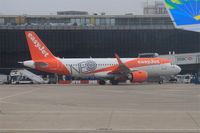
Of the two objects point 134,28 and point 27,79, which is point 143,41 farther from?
point 27,79

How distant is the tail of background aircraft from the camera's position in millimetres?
3920

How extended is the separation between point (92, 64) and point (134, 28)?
156 feet

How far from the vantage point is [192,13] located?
4.04 m

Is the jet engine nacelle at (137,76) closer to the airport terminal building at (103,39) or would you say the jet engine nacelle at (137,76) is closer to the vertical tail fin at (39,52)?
the vertical tail fin at (39,52)

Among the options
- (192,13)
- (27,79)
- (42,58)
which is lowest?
(27,79)

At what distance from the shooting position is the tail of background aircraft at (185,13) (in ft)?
12.9

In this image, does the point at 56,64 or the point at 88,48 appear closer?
the point at 56,64

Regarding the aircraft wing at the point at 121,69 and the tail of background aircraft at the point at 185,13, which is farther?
the aircraft wing at the point at 121,69

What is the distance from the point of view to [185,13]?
406cm

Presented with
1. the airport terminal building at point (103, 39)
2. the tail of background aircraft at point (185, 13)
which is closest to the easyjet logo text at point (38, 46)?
the airport terminal building at point (103, 39)

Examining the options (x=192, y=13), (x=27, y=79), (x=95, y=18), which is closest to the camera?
(x=192, y=13)

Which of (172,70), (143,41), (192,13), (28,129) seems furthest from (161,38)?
(192,13)

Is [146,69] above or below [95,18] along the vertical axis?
below

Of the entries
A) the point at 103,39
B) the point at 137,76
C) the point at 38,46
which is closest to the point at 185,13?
the point at 137,76
